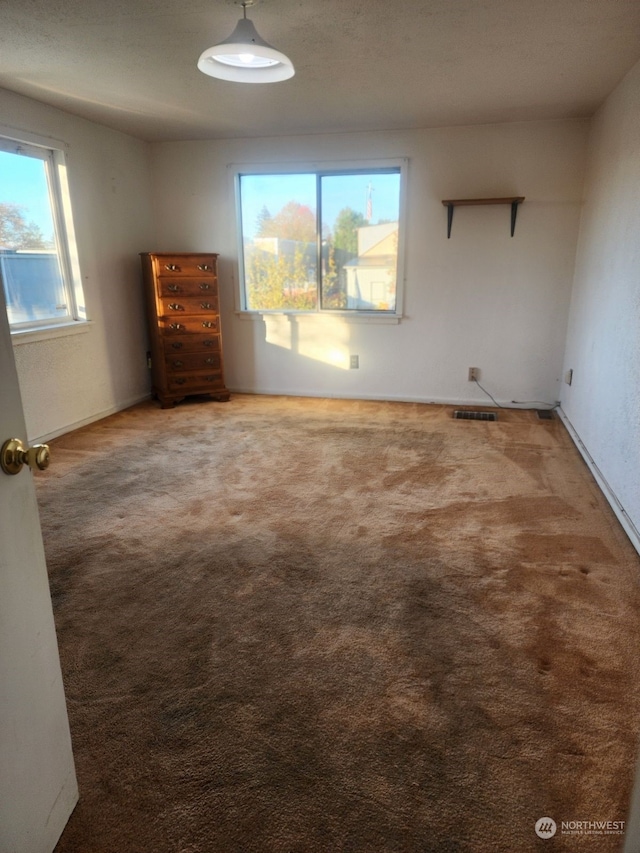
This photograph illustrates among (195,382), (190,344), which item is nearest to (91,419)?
(195,382)

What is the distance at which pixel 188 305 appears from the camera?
4641 mm

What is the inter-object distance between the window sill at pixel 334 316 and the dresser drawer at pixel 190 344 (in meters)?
0.47

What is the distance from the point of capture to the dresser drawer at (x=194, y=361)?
4707 mm

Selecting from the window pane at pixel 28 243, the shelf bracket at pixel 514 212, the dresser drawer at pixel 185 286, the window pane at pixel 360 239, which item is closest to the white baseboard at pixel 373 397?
the window pane at pixel 360 239

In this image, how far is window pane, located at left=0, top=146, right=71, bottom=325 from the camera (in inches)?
138

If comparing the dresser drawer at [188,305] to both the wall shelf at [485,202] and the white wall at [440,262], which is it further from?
the wall shelf at [485,202]

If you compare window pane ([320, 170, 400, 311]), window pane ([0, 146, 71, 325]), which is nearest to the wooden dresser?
window pane ([0, 146, 71, 325])

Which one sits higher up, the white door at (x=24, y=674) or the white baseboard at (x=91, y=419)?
the white door at (x=24, y=674)

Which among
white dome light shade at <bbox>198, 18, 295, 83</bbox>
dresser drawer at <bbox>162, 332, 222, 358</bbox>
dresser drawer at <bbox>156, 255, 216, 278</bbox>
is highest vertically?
white dome light shade at <bbox>198, 18, 295, 83</bbox>

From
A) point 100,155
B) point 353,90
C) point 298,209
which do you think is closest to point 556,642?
point 353,90

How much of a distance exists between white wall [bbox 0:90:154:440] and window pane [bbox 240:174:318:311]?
985 millimetres

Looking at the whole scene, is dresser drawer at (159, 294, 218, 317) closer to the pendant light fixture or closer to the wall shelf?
the wall shelf

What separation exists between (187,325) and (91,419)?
1139 millimetres

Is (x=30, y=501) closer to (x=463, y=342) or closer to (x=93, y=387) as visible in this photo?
(x=93, y=387)
